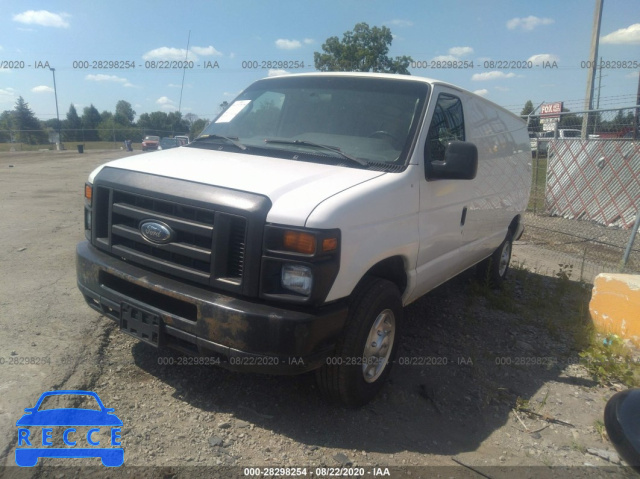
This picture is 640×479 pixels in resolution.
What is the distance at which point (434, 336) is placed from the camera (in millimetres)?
4645

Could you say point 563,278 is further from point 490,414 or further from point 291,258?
point 291,258

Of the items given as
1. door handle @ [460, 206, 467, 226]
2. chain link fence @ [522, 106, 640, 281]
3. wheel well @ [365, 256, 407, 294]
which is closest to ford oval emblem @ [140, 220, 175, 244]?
wheel well @ [365, 256, 407, 294]

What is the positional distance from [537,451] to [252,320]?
2.03 meters

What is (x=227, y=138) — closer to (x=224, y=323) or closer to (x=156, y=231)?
(x=156, y=231)

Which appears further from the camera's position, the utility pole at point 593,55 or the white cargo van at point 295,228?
the utility pole at point 593,55

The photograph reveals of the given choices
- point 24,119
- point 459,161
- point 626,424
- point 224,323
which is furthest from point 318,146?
point 24,119

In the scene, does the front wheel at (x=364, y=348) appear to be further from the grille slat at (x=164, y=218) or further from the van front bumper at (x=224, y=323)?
the grille slat at (x=164, y=218)

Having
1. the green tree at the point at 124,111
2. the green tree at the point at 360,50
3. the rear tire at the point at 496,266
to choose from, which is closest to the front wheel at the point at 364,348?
the rear tire at the point at 496,266

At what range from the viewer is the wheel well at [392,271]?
10.9 ft

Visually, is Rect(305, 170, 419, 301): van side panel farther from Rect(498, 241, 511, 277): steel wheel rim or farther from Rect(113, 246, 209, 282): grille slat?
Rect(498, 241, 511, 277): steel wheel rim

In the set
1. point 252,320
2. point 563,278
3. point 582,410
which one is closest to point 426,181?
point 252,320

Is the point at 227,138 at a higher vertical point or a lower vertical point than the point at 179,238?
higher

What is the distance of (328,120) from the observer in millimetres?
3898

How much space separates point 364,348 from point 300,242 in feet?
3.04
